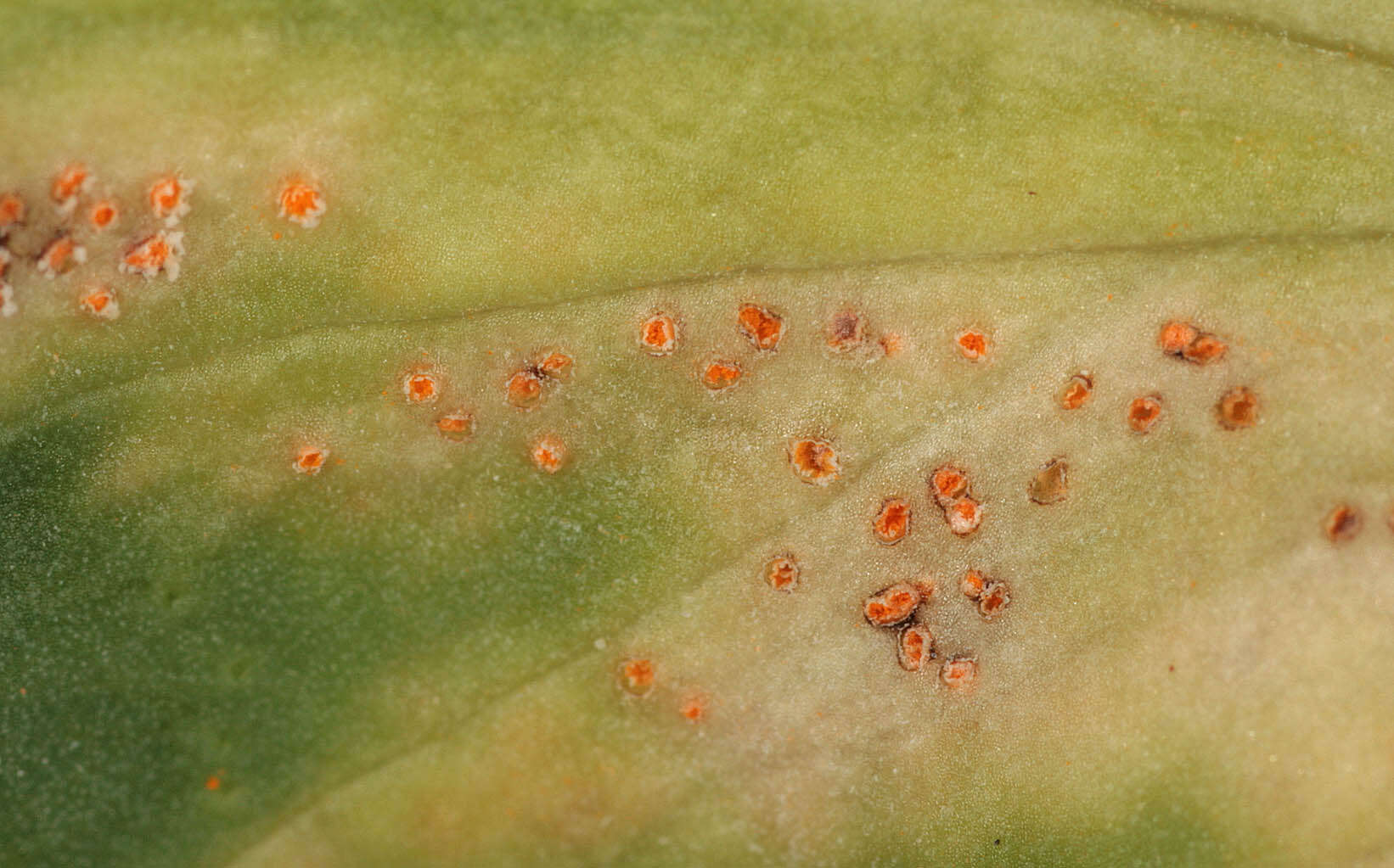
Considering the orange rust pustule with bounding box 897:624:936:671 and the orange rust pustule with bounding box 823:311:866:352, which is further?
the orange rust pustule with bounding box 823:311:866:352

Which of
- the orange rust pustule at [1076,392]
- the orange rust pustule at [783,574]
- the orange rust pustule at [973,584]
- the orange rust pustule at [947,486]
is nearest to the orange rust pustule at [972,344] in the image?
the orange rust pustule at [1076,392]

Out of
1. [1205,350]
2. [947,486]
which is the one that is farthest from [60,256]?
[1205,350]

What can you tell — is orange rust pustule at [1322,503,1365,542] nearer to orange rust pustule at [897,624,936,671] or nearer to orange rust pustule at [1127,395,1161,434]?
orange rust pustule at [1127,395,1161,434]

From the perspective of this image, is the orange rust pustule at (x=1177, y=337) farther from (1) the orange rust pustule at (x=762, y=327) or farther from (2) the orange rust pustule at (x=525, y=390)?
(2) the orange rust pustule at (x=525, y=390)

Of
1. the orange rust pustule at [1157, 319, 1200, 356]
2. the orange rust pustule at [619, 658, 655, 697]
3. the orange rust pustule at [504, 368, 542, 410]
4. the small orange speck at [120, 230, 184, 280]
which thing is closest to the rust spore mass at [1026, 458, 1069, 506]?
the orange rust pustule at [1157, 319, 1200, 356]

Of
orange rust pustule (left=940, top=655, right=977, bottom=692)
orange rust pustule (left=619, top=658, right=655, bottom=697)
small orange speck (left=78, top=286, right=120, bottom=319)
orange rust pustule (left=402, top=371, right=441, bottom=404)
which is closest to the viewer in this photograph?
orange rust pustule (left=619, top=658, right=655, bottom=697)

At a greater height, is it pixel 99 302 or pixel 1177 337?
pixel 1177 337

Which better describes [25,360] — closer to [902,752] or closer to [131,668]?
[131,668]

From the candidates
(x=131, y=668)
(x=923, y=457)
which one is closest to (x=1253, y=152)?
(x=923, y=457)

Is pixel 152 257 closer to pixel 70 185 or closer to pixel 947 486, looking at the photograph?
pixel 70 185
